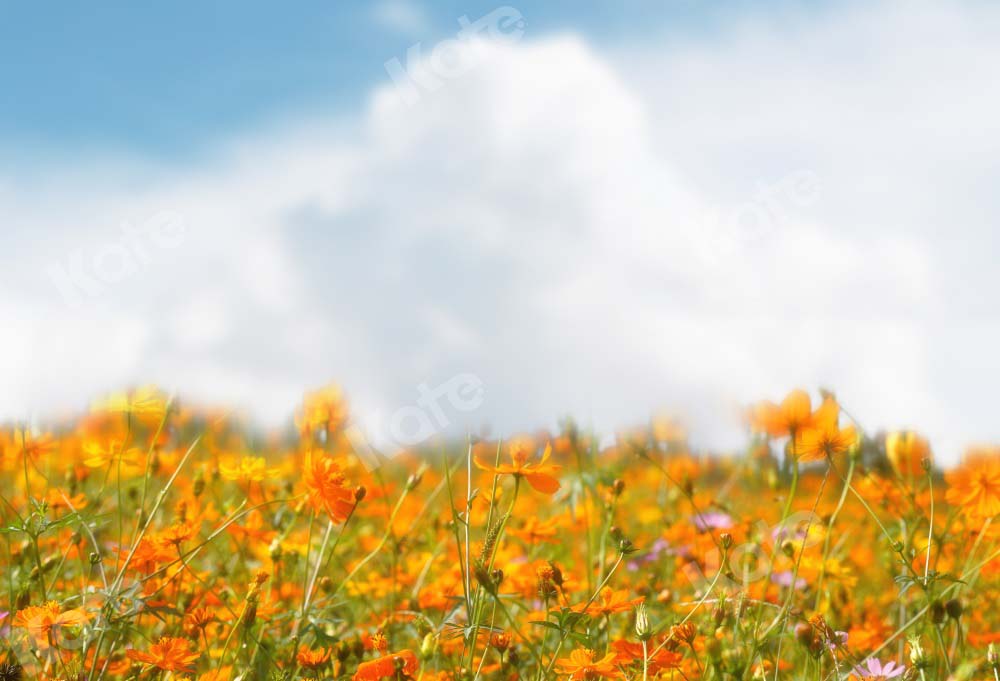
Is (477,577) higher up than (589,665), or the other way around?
(477,577)

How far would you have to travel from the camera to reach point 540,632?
1.87m

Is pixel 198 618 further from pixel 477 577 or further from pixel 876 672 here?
pixel 876 672

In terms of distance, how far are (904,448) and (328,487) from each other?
4.14 feet

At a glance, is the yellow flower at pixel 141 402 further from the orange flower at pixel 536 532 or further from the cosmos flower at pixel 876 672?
the cosmos flower at pixel 876 672

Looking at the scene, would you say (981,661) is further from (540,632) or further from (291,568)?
(291,568)

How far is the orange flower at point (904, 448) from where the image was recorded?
1.92m

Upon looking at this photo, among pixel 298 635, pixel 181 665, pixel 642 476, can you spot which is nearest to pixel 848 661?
pixel 298 635

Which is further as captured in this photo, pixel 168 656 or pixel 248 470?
pixel 248 470

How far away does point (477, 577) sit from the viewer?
1171mm

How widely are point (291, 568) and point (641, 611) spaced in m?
0.97

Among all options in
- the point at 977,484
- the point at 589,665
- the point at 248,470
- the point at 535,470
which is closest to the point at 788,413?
the point at 977,484

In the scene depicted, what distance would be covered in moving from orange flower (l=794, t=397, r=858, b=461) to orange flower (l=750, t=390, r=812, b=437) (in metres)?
0.01

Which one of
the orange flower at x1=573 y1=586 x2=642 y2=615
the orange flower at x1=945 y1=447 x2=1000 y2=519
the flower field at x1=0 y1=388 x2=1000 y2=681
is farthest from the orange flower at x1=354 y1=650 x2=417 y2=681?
the orange flower at x1=945 y1=447 x2=1000 y2=519

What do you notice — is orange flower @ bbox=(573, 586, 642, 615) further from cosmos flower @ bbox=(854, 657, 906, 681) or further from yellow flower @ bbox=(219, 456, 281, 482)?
yellow flower @ bbox=(219, 456, 281, 482)
